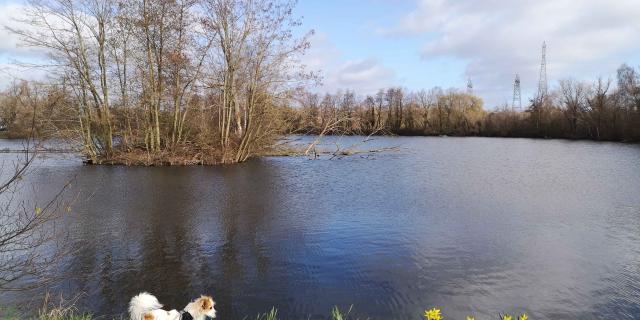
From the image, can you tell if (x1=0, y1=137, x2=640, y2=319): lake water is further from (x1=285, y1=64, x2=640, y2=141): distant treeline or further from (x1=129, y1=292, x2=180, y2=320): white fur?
(x1=285, y1=64, x2=640, y2=141): distant treeline

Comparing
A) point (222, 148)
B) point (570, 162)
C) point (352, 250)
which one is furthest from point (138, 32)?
point (570, 162)

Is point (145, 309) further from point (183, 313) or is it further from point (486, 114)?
point (486, 114)

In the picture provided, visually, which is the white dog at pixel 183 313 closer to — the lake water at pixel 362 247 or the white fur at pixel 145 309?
the white fur at pixel 145 309

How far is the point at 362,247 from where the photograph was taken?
9.35 metres

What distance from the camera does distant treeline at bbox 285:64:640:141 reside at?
36219 millimetres

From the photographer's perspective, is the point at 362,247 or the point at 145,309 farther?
the point at 362,247

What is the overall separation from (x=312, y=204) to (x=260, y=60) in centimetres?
1487

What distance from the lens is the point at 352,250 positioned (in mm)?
9156

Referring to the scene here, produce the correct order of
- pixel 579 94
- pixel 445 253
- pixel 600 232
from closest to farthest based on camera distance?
pixel 445 253
pixel 600 232
pixel 579 94

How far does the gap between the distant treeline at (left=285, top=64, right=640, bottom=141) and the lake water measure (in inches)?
587

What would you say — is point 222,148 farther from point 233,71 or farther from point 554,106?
A: point 554,106

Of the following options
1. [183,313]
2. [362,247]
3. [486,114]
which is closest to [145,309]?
[183,313]

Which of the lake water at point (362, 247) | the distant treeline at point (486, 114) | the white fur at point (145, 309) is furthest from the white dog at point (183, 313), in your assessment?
Result: the distant treeline at point (486, 114)

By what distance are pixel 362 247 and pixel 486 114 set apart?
70268 mm
